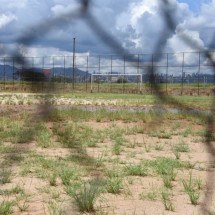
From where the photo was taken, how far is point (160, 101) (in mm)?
1007

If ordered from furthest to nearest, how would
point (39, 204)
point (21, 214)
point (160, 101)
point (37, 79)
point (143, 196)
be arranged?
point (143, 196) < point (39, 204) < point (21, 214) < point (160, 101) < point (37, 79)

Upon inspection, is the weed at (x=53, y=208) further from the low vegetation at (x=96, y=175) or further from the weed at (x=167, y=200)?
the weed at (x=167, y=200)

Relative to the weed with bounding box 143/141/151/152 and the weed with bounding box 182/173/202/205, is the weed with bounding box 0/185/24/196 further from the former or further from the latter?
the weed with bounding box 143/141/151/152

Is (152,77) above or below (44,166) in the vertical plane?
above

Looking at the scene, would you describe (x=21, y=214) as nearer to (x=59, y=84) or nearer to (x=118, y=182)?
(x=118, y=182)

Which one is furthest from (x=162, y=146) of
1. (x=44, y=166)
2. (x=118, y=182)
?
(x=118, y=182)

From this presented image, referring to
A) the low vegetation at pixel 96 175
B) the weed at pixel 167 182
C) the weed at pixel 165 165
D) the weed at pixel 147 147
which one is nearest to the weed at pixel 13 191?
the low vegetation at pixel 96 175

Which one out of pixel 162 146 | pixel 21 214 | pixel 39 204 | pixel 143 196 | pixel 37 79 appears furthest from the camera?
pixel 162 146

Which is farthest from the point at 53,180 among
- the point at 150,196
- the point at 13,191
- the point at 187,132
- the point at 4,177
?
the point at 187,132

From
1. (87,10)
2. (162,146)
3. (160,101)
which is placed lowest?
(162,146)

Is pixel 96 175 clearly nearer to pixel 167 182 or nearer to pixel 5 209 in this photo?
pixel 5 209

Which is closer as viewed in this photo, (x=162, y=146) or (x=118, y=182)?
(x=118, y=182)

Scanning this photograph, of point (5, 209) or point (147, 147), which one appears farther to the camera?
point (147, 147)

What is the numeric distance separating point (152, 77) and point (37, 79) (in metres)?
0.21
